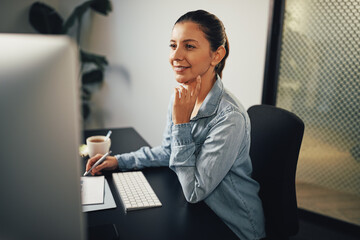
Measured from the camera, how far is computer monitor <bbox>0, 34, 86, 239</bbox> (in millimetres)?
365

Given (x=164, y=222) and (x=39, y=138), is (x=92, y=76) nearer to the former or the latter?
(x=164, y=222)

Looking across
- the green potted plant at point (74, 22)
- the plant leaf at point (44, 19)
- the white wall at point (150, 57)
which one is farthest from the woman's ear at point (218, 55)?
the plant leaf at point (44, 19)

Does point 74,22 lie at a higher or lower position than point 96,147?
higher

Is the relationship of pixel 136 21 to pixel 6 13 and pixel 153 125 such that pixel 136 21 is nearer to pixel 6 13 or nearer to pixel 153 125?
pixel 153 125

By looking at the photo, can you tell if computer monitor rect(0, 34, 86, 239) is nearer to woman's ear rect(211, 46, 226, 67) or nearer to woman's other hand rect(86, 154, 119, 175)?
woman's other hand rect(86, 154, 119, 175)

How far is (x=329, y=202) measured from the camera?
2.13 m

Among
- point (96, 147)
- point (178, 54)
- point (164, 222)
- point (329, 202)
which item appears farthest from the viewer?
point (329, 202)

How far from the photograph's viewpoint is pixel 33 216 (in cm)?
40

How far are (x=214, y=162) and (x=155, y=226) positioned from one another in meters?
0.26

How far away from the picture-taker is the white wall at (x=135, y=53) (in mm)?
2516

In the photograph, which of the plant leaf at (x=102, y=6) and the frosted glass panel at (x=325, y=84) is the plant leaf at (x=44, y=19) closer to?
the plant leaf at (x=102, y=6)

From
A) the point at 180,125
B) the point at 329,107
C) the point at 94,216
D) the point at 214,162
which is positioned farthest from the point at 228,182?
the point at 329,107

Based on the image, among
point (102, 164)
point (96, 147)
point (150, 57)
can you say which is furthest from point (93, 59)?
point (102, 164)

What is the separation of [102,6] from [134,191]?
237 centimetres
